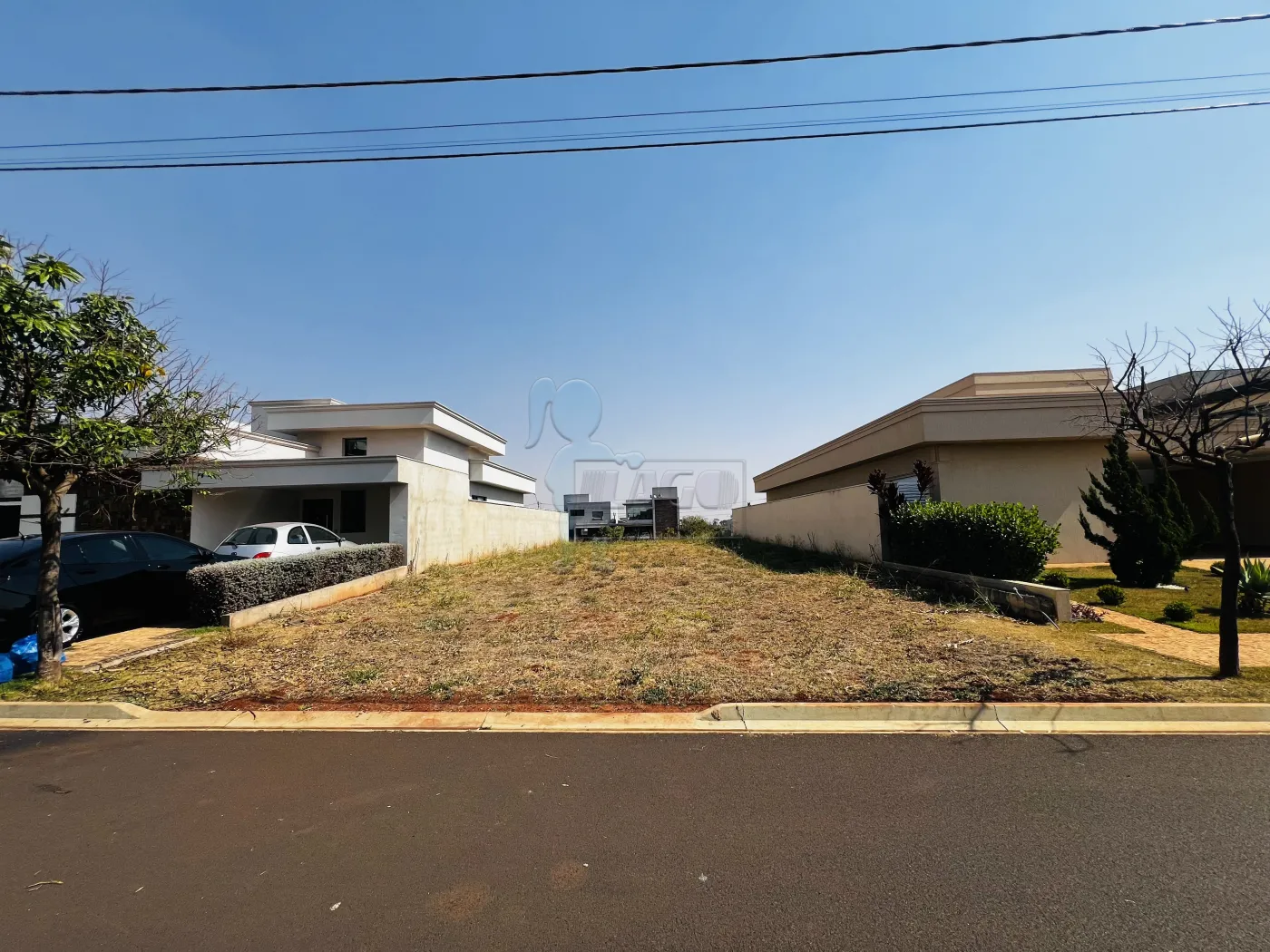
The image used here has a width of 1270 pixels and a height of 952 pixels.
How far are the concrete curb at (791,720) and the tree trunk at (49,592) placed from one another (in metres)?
1.13

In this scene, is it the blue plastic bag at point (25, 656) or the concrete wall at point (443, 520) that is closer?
A: the blue plastic bag at point (25, 656)

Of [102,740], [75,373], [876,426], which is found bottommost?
[102,740]

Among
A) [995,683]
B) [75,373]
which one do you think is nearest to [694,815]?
[995,683]

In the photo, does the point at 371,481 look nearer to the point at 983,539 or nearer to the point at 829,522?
the point at 829,522

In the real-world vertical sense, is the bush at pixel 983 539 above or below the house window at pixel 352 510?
below

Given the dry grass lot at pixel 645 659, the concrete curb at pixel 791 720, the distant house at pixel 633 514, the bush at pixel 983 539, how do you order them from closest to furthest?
the concrete curb at pixel 791 720
the dry grass lot at pixel 645 659
the bush at pixel 983 539
the distant house at pixel 633 514

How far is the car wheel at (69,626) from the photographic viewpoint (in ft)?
25.9

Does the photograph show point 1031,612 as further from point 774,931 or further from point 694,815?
point 774,931

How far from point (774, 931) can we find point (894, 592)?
9386mm

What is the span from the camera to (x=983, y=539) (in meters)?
11.4

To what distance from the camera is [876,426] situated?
61.0 ft

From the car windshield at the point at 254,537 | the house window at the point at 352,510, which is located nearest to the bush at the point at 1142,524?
the car windshield at the point at 254,537

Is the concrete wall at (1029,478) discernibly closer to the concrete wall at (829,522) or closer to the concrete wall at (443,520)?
the concrete wall at (829,522)

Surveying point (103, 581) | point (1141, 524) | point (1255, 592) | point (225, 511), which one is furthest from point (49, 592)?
point (1141, 524)
